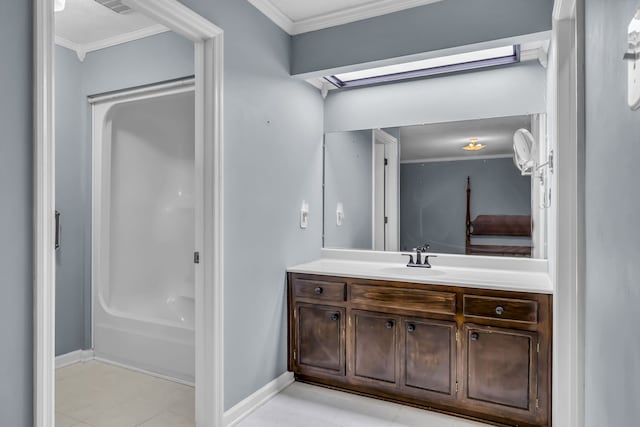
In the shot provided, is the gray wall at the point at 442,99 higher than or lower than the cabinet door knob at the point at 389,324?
higher

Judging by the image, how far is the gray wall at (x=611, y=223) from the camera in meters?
0.67

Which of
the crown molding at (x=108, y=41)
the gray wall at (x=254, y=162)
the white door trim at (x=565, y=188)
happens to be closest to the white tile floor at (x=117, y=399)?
the gray wall at (x=254, y=162)

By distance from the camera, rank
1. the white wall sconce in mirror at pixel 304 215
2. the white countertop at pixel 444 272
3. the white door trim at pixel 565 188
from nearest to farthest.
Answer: the white door trim at pixel 565 188 → the white countertop at pixel 444 272 → the white wall sconce in mirror at pixel 304 215

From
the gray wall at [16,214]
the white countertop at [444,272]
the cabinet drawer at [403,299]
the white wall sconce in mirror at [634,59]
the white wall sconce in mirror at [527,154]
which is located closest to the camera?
the white wall sconce in mirror at [634,59]

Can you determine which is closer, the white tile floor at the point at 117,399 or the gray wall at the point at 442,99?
the white tile floor at the point at 117,399

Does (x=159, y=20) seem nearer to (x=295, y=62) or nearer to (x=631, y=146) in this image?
(x=295, y=62)

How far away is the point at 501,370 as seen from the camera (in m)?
2.18

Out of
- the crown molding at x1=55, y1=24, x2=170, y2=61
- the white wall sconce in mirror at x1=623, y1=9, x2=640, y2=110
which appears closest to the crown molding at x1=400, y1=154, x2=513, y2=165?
the crown molding at x1=55, y1=24, x2=170, y2=61

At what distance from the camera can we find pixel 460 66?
280 centimetres

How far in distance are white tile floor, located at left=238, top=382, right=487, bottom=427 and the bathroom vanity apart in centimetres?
6

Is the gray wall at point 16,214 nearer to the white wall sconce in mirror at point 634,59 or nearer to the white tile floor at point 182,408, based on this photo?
the white tile floor at point 182,408

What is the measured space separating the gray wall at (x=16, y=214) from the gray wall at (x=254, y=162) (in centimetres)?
90

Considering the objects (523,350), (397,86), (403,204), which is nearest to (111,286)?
(403,204)

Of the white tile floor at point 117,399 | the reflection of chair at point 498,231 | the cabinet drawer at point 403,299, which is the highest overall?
the reflection of chair at point 498,231
